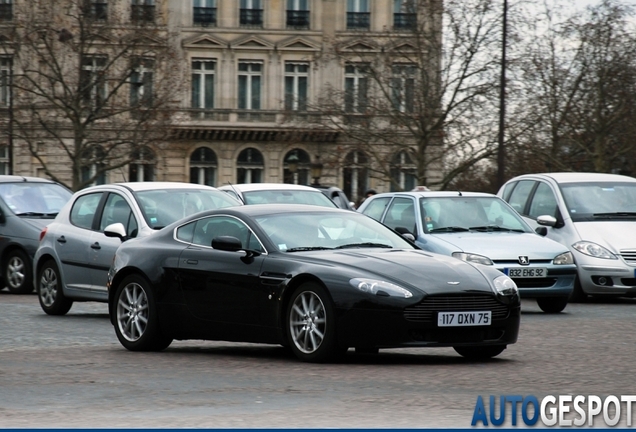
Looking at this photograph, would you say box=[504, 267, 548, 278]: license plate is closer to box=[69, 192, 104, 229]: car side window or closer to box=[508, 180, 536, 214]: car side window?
box=[508, 180, 536, 214]: car side window

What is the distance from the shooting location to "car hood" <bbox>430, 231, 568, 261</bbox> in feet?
58.9

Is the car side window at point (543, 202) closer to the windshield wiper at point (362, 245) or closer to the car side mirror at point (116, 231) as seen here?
the car side mirror at point (116, 231)

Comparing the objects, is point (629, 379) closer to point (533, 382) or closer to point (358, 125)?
point (533, 382)

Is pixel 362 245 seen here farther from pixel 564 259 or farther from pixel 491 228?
pixel 491 228

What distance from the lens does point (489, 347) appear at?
38.4ft

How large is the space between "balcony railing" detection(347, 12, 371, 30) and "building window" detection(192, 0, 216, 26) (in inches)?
263

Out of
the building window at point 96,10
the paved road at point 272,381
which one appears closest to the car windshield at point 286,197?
the paved road at point 272,381

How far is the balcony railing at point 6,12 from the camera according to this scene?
5291cm

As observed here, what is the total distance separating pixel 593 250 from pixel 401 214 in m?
2.72

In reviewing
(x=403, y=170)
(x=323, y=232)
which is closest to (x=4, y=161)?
(x=403, y=170)

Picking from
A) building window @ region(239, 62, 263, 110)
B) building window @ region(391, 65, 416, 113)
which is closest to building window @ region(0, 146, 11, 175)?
building window @ region(239, 62, 263, 110)

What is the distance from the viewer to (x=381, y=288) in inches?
430

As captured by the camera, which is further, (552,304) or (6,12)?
(6,12)

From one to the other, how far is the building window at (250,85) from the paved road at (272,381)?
184 ft
